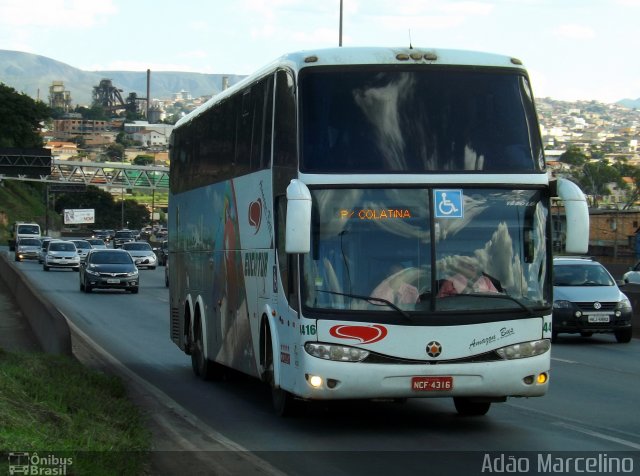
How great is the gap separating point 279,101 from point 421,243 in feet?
7.34

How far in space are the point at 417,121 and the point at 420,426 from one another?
306 centimetres

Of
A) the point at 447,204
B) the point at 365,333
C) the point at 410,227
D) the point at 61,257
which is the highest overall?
the point at 447,204

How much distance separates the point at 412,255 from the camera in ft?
39.2

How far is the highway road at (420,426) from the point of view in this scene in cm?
1077

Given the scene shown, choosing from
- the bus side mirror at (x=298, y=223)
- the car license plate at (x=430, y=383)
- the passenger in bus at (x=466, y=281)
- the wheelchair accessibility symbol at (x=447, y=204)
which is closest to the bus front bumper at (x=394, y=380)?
the car license plate at (x=430, y=383)

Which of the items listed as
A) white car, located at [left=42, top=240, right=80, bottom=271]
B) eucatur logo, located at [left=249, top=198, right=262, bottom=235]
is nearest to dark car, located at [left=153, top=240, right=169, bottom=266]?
white car, located at [left=42, top=240, right=80, bottom=271]

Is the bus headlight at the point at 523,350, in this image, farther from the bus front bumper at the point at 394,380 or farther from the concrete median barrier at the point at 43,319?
the concrete median barrier at the point at 43,319

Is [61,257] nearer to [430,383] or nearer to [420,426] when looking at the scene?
[420,426]

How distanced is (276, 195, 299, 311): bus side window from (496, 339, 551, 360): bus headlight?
6.41ft

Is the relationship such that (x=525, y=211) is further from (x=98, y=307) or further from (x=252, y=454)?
(x=98, y=307)

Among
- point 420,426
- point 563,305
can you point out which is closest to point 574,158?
point 563,305

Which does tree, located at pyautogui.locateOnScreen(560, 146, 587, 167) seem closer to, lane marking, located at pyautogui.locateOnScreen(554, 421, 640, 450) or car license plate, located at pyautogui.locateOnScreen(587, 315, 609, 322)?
car license plate, located at pyautogui.locateOnScreen(587, 315, 609, 322)

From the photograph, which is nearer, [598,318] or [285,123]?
[285,123]

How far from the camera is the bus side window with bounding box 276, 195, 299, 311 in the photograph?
12.1 meters
